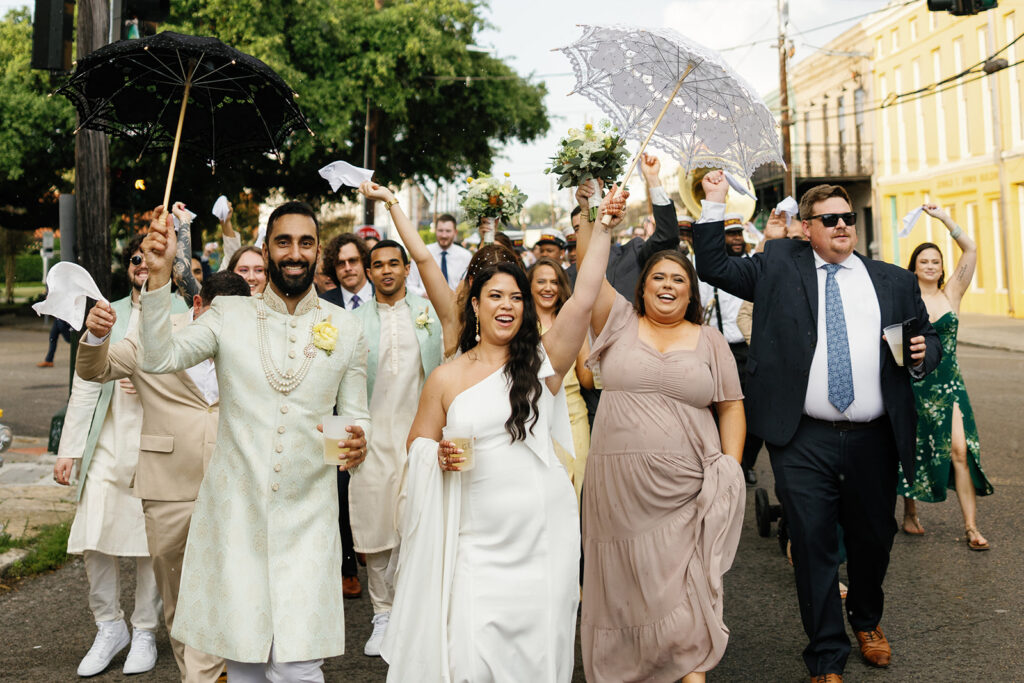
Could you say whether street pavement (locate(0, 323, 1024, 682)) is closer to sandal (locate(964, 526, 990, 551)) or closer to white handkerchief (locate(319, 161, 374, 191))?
sandal (locate(964, 526, 990, 551))

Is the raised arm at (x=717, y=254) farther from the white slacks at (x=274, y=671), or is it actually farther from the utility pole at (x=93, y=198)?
the utility pole at (x=93, y=198)

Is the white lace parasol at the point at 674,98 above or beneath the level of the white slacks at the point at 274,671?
above

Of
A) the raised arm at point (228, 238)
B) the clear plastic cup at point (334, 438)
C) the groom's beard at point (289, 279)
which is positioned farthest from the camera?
the raised arm at point (228, 238)

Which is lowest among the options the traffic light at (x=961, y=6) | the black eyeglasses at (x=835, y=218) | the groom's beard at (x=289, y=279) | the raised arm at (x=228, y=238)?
the groom's beard at (x=289, y=279)

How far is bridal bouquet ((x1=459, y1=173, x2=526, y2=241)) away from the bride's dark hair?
334cm

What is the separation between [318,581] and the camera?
12.9ft

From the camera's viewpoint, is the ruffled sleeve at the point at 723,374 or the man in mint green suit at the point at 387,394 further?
the man in mint green suit at the point at 387,394

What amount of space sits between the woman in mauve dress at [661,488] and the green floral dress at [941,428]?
9.07ft

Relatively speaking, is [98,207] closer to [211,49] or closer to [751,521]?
[211,49]

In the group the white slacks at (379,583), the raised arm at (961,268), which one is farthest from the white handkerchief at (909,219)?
the white slacks at (379,583)

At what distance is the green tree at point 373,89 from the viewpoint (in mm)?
22703

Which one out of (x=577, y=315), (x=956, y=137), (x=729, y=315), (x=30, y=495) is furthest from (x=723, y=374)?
(x=956, y=137)

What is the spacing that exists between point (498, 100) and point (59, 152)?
1104 cm

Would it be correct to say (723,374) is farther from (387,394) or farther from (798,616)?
(387,394)
